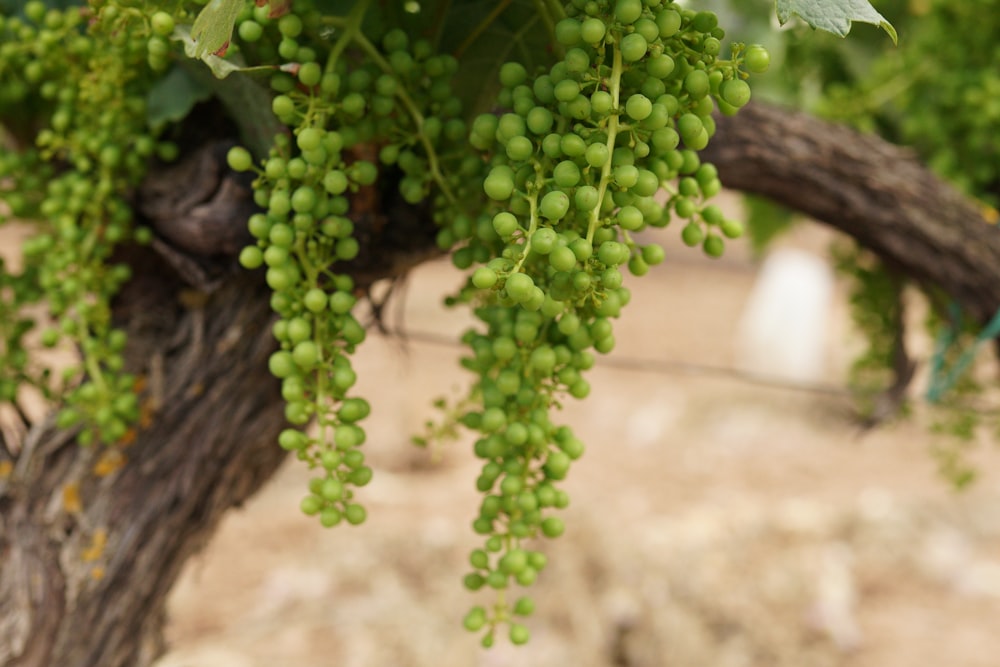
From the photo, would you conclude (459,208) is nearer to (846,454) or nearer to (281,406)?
(281,406)

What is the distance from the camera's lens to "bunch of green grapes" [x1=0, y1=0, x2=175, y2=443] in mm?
739

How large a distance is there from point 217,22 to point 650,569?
2.31 m

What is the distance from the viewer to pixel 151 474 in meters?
0.95

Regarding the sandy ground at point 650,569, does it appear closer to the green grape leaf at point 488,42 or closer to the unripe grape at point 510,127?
the green grape leaf at point 488,42

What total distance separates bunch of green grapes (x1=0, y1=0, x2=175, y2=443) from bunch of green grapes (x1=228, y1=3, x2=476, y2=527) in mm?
186

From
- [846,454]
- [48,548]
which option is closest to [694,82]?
[48,548]

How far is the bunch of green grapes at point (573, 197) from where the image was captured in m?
0.48

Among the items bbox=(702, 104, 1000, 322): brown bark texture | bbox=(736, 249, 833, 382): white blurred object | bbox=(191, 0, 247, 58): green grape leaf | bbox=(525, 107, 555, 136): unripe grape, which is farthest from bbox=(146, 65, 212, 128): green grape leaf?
bbox=(736, 249, 833, 382): white blurred object

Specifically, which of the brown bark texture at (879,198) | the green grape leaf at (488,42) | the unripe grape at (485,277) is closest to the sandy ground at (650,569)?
the brown bark texture at (879,198)

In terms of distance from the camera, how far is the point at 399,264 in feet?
2.90

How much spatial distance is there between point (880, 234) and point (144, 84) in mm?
987

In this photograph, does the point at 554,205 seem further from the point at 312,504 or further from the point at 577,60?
the point at 312,504

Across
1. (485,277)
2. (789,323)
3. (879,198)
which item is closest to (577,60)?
(485,277)

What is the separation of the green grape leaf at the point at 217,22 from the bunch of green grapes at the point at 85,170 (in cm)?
23
